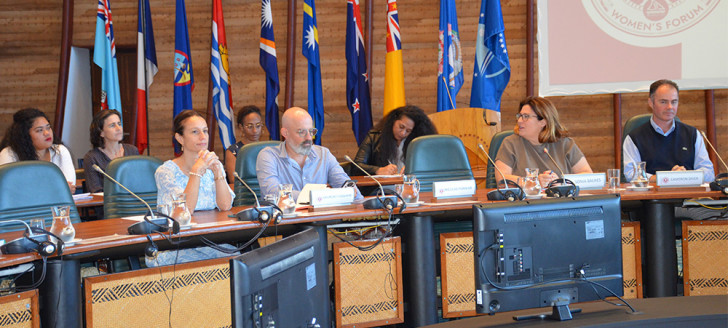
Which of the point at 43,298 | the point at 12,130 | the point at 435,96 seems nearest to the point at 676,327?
the point at 43,298

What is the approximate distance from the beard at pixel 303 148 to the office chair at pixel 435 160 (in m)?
0.62

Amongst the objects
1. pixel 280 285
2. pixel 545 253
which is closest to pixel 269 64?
pixel 545 253

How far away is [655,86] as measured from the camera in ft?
13.5

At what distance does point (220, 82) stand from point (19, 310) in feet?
14.3

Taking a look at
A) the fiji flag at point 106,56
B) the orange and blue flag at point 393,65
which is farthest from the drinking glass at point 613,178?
the fiji flag at point 106,56

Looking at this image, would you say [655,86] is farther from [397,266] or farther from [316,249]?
[316,249]

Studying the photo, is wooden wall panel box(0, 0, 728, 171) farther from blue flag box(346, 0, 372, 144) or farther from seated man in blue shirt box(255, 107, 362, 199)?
seated man in blue shirt box(255, 107, 362, 199)

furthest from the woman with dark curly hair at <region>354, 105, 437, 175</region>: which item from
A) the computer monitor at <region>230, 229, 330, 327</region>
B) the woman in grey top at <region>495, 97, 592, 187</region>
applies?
the computer monitor at <region>230, 229, 330, 327</region>

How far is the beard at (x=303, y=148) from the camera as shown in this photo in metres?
3.58

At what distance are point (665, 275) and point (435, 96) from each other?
4027 mm

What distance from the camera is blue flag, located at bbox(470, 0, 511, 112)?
618cm

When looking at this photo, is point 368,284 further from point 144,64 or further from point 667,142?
point 144,64

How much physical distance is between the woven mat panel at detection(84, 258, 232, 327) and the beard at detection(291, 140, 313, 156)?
967 millimetres

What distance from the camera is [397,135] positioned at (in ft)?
16.6
